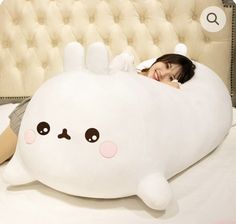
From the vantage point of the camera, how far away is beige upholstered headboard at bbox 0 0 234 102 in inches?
89.0

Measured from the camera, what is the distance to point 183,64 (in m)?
1.90

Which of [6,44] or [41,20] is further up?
[41,20]

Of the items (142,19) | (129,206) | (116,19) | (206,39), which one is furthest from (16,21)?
(129,206)

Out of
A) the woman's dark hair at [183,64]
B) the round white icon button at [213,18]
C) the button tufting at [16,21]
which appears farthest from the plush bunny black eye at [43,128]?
the button tufting at [16,21]

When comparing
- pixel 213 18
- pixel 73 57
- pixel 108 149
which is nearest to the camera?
pixel 108 149

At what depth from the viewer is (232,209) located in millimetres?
1146

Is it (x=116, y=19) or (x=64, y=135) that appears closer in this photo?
(x=64, y=135)

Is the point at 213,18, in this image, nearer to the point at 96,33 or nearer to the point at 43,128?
the point at 96,33

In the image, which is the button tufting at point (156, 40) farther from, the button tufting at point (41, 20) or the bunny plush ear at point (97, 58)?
the bunny plush ear at point (97, 58)

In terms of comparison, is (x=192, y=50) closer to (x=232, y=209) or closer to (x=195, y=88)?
(x=195, y=88)

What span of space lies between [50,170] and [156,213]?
1.13 ft

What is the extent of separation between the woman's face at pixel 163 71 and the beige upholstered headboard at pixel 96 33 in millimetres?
383

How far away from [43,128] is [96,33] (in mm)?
1363

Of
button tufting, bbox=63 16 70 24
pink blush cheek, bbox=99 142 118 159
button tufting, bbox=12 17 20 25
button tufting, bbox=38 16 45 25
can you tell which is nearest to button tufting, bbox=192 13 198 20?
button tufting, bbox=63 16 70 24
